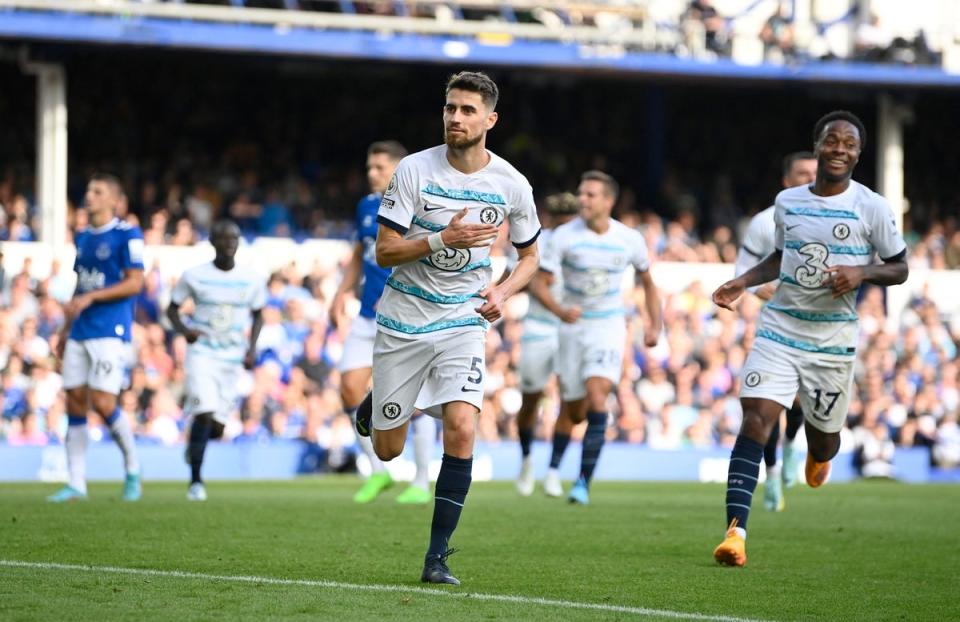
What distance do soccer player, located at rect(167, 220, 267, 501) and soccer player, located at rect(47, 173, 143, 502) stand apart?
99 cm

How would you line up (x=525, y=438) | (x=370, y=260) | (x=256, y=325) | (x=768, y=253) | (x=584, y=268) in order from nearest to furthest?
(x=768, y=253), (x=370, y=260), (x=584, y=268), (x=256, y=325), (x=525, y=438)

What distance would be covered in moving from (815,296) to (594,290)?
5.51 meters

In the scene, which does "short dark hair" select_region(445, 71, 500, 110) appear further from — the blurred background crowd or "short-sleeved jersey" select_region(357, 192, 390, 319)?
the blurred background crowd

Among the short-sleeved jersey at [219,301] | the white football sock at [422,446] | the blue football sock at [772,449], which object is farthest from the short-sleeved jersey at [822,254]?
the short-sleeved jersey at [219,301]

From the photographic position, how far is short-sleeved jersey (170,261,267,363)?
49.2 ft

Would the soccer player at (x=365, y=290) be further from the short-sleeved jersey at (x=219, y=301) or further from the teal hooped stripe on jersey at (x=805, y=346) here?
the teal hooped stripe on jersey at (x=805, y=346)

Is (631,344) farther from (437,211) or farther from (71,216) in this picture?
(437,211)

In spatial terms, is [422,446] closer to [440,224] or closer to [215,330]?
[215,330]

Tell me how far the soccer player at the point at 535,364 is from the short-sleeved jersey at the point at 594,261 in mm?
1103

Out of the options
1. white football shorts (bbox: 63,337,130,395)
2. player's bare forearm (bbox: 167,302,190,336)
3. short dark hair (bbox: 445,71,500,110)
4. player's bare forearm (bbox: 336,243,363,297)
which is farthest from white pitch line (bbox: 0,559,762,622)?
player's bare forearm (bbox: 167,302,190,336)

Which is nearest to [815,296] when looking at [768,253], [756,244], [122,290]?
[756,244]

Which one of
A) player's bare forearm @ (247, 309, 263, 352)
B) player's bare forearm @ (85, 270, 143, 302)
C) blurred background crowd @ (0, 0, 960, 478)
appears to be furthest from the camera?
blurred background crowd @ (0, 0, 960, 478)

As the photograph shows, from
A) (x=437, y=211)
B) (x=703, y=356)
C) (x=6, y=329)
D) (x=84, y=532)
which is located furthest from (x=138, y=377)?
(x=437, y=211)

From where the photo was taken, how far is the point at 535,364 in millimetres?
16562
